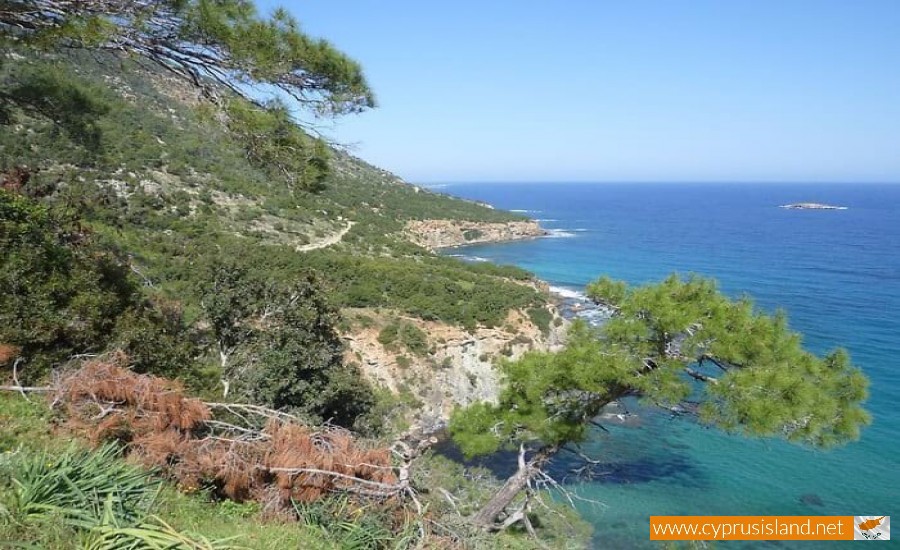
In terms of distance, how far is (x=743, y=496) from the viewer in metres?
14.4

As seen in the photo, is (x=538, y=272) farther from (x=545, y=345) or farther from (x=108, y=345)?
(x=108, y=345)

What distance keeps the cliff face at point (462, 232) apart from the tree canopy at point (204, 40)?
4192 centimetres

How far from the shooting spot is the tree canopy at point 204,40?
5.38 m

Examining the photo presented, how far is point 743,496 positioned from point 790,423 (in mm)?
10607

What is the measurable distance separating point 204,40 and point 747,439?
17.9 m

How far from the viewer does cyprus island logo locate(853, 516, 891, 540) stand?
1232 centimetres

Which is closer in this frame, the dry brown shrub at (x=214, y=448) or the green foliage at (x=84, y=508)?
the green foliage at (x=84, y=508)

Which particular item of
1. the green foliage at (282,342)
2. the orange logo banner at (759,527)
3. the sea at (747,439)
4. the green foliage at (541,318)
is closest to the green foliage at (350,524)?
the sea at (747,439)

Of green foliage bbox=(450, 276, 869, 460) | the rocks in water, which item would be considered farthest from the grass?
the rocks in water

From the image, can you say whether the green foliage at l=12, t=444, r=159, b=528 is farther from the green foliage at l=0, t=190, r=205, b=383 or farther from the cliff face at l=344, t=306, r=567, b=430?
the cliff face at l=344, t=306, r=567, b=430

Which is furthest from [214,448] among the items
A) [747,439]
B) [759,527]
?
[747,439]

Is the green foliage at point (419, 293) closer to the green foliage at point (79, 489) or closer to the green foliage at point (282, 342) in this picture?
the green foliage at point (282, 342)

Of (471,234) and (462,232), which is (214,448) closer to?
(462,232)

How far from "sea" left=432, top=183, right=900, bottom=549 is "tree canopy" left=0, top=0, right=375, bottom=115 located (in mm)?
5690
